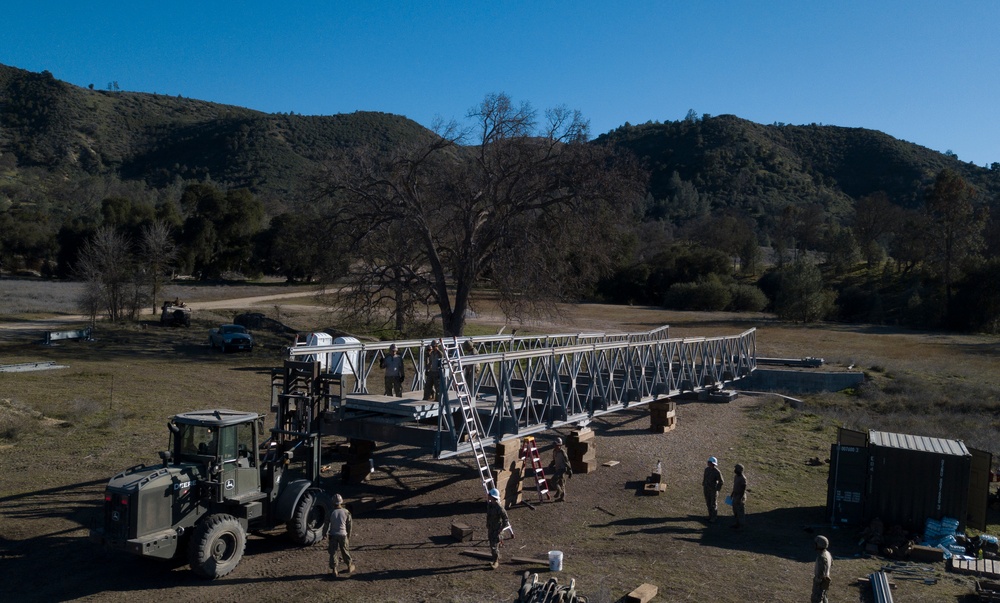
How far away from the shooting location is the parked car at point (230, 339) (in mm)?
32844

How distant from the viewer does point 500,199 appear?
3256 centimetres

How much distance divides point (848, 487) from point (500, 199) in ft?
71.7

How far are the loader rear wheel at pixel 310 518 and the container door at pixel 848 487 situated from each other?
9.30 m

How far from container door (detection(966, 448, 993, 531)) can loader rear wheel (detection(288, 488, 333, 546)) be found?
1153 centimetres

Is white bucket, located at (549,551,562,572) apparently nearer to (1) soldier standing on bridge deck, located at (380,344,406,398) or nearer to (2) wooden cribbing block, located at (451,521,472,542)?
(2) wooden cribbing block, located at (451,521,472,542)

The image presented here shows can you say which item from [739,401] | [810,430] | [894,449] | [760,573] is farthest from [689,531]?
[739,401]

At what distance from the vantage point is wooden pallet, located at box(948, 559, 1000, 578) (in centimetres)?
1065

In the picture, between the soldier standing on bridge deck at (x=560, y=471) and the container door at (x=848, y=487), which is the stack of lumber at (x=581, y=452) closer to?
the soldier standing on bridge deck at (x=560, y=471)

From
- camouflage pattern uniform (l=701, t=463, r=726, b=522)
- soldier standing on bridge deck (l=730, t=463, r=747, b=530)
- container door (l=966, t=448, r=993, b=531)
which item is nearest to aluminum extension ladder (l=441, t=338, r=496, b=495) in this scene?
camouflage pattern uniform (l=701, t=463, r=726, b=522)

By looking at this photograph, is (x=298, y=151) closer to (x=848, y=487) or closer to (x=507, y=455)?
(x=507, y=455)

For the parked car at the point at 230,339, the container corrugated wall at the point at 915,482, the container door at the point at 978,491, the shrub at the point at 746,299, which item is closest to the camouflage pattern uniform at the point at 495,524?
the container corrugated wall at the point at 915,482

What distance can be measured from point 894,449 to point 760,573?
4550 millimetres

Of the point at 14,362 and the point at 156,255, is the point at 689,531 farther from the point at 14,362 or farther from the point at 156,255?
the point at 156,255

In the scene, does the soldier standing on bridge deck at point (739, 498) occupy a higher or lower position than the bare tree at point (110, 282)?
lower
